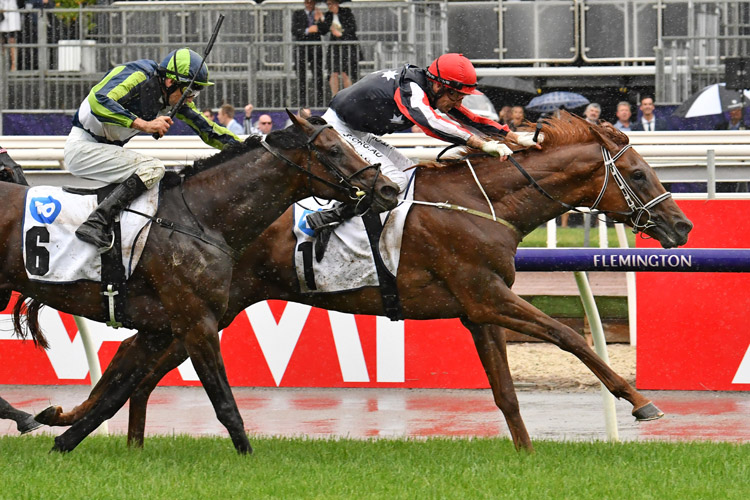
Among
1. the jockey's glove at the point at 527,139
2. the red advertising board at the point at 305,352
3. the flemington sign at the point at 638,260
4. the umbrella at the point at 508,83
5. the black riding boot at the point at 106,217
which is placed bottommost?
the red advertising board at the point at 305,352

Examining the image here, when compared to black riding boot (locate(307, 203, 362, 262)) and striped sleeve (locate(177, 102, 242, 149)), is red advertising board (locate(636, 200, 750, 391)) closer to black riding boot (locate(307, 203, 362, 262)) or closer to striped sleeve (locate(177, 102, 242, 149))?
black riding boot (locate(307, 203, 362, 262))

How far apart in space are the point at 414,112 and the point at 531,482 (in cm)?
235

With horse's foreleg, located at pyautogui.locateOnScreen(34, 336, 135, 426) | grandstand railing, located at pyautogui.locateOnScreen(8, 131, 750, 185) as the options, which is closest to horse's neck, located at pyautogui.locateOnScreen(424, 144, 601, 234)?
grandstand railing, located at pyautogui.locateOnScreen(8, 131, 750, 185)

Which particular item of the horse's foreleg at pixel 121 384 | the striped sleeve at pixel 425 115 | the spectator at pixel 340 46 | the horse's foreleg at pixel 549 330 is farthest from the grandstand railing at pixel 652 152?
the spectator at pixel 340 46

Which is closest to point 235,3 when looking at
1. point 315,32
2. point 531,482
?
point 315,32

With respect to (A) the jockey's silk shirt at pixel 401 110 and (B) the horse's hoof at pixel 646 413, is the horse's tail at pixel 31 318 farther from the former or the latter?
(B) the horse's hoof at pixel 646 413

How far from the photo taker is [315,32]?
15750 millimetres

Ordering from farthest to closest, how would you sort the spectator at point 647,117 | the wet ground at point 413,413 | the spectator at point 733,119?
the spectator at point 647,117
the spectator at point 733,119
the wet ground at point 413,413

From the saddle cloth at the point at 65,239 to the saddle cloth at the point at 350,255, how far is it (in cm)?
99

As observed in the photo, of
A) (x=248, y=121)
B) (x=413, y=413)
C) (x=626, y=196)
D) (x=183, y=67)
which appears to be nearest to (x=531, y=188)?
(x=626, y=196)

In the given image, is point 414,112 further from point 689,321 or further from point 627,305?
point 627,305

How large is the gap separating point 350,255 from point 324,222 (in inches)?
9.7

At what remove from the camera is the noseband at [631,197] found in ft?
23.4

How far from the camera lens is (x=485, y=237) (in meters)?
7.04
